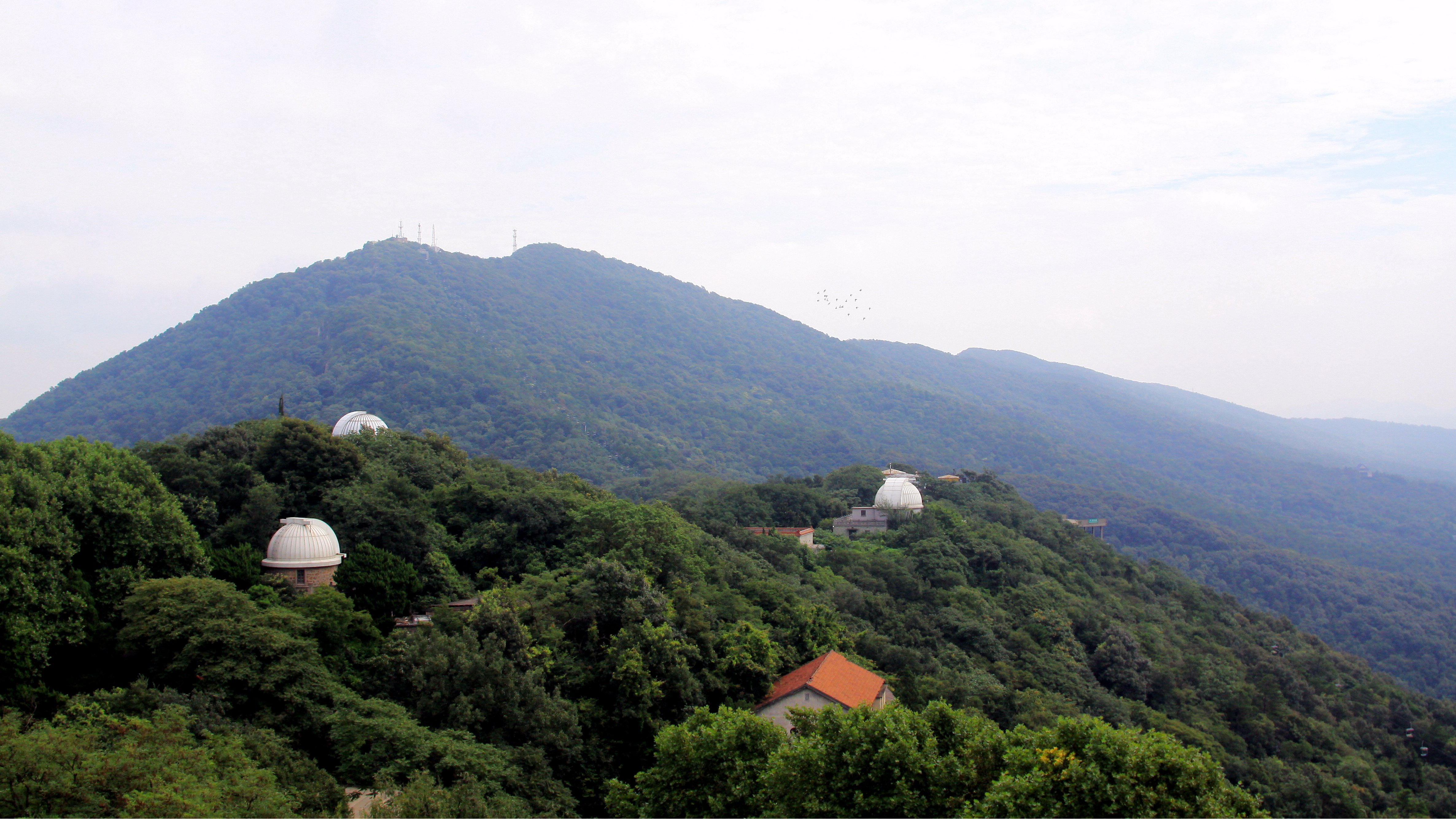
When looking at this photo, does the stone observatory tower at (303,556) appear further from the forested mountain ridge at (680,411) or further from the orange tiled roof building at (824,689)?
the forested mountain ridge at (680,411)

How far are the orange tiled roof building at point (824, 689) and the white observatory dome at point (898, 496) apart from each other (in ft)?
97.7

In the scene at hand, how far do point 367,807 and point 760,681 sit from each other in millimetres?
10435

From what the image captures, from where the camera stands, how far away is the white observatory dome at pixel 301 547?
77.6 ft

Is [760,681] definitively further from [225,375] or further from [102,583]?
[225,375]

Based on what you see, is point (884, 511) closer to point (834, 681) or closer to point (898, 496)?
point (898, 496)

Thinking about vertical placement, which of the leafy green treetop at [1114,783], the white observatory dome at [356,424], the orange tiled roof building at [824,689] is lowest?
the orange tiled roof building at [824,689]

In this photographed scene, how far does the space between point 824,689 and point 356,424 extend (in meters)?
29.9

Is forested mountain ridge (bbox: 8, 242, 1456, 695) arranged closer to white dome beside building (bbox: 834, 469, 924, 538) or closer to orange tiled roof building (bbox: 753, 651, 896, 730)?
white dome beside building (bbox: 834, 469, 924, 538)

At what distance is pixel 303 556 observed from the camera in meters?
23.7

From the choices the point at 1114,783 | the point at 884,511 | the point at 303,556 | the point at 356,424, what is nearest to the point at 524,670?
the point at 303,556

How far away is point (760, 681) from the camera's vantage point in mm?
23859

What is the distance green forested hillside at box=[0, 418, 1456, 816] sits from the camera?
14.2m

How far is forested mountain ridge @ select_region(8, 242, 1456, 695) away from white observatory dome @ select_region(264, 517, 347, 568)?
73.7m


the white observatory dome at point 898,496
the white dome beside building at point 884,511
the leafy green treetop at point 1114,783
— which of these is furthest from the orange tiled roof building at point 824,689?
the white observatory dome at point 898,496
